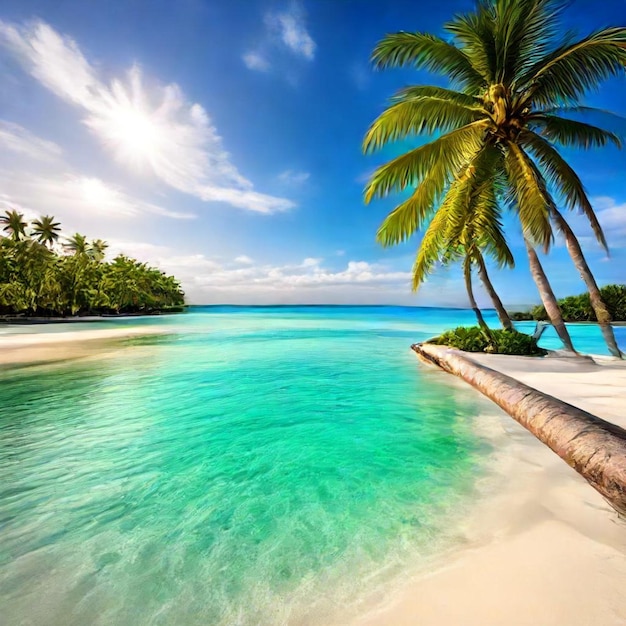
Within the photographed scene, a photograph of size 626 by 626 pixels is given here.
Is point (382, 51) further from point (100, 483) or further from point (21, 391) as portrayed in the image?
point (21, 391)

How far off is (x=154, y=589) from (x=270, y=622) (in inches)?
26.2

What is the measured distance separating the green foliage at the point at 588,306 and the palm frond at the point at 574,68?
75.2 feet

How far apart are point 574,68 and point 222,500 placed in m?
10.6

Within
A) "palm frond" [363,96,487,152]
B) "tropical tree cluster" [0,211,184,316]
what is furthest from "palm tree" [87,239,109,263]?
"palm frond" [363,96,487,152]

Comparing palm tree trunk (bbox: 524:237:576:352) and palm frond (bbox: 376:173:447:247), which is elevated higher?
palm frond (bbox: 376:173:447:247)

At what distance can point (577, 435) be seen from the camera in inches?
113

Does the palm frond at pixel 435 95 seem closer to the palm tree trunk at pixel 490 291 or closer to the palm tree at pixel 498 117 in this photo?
the palm tree at pixel 498 117

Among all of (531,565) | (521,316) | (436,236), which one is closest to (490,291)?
(436,236)

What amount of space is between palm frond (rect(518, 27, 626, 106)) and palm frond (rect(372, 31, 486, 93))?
1.30m

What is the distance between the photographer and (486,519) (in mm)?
2186

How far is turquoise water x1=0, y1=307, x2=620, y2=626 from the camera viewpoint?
165 cm

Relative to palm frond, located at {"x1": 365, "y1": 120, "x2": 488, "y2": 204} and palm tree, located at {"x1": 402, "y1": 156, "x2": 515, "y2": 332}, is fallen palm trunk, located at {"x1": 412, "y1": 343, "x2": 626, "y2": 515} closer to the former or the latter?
palm tree, located at {"x1": 402, "y1": 156, "x2": 515, "y2": 332}

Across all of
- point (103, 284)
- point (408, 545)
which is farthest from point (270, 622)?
point (103, 284)

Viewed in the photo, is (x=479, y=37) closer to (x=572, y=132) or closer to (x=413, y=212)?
(x=572, y=132)
